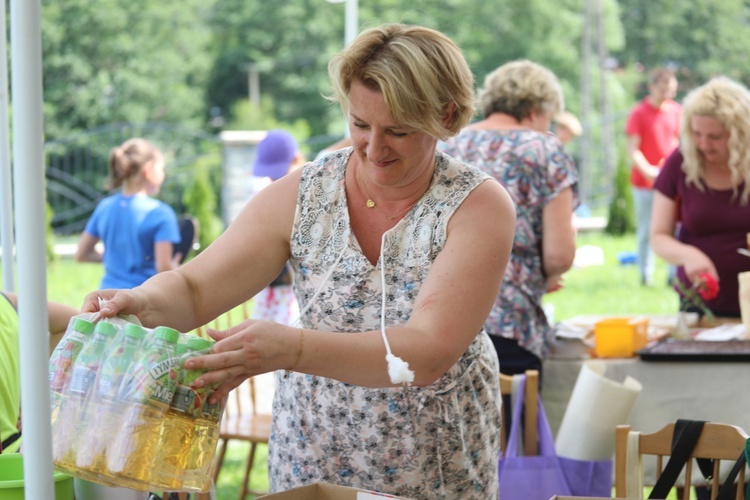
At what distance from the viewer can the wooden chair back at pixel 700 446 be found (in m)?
2.22

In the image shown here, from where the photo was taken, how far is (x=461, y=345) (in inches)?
69.2

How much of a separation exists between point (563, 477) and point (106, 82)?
18.0 metres

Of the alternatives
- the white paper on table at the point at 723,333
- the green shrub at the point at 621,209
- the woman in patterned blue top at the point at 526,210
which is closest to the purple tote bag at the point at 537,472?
the woman in patterned blue top at the point at 526,210

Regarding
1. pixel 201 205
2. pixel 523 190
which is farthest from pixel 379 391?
pixel 201 205

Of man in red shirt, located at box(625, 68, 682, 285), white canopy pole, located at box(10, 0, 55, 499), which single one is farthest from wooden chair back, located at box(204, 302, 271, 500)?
man in red shirt, located at box(625, 68, 682, 285)

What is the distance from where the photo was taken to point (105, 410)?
1465 mm

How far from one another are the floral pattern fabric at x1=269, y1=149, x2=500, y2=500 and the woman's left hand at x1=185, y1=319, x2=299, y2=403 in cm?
37

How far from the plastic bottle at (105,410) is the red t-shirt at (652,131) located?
736 centimetres

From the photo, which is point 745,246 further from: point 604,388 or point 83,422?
point 83,422

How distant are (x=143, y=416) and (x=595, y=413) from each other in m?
2.00

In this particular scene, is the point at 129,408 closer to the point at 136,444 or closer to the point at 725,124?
the point at 136,444

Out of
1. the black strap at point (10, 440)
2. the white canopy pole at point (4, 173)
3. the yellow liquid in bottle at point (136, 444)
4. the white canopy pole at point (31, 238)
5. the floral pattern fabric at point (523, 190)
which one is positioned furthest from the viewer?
the floral pattern fabric at point (523, 190)

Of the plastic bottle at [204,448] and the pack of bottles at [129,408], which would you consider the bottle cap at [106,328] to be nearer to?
the pack of bottles at [129,408]

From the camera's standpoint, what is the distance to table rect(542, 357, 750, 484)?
334 cm
